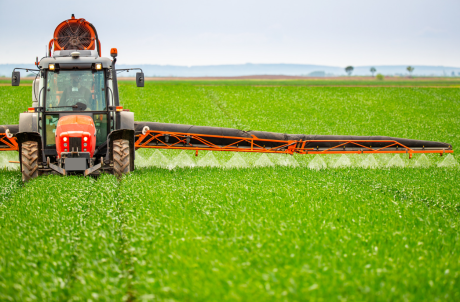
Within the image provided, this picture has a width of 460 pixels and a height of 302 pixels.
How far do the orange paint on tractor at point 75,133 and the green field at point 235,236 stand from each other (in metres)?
0.88

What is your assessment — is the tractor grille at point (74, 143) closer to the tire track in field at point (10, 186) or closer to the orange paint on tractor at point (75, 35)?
the tire track in field at point (10, 186)

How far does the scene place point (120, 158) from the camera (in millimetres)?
9320

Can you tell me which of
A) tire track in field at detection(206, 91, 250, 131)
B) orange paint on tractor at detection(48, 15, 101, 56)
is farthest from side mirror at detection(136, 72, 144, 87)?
tire track in field at detection(206, 91, 250, 131)

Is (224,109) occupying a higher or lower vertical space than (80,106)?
lower

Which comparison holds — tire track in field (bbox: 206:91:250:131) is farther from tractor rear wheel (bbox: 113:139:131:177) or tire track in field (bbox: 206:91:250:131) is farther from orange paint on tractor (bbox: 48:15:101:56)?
tractor rear wheel (bbox: 113:139:131:177)

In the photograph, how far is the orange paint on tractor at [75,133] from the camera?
348 inches

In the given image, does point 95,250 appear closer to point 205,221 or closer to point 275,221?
point 205,221

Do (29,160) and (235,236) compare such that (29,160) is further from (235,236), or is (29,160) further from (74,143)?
(235,236)

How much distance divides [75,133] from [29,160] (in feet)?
3.95

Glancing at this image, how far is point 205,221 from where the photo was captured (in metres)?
5.88

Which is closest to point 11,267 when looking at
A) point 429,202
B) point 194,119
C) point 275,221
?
point 275,221

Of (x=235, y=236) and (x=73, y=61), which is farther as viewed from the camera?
(x=73, y=61)

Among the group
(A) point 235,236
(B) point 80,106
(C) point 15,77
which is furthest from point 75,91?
(A) point 235,236

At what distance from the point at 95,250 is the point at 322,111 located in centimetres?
2301
